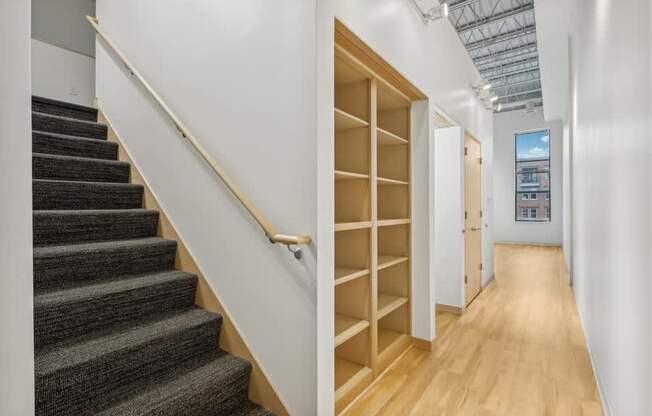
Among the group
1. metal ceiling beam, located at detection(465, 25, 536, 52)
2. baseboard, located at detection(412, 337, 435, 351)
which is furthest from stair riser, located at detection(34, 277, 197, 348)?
metal ceiling beam, located at detection(465, 25, 536, 52)

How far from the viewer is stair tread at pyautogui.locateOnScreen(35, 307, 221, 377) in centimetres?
145

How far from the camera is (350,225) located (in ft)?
6.79

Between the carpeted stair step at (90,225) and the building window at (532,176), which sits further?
the building window at (532,176)

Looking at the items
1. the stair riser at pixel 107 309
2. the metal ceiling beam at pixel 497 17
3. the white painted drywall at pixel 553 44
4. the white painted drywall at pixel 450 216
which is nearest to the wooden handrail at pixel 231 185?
the stair riser at pixel 107 309

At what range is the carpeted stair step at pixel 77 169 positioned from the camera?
2332 millimetres

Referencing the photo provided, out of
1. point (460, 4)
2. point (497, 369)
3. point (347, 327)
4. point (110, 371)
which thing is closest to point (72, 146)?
point (110, 371)

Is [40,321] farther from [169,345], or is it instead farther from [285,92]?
[285,92]

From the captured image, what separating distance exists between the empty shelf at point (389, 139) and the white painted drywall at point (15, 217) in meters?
2.21

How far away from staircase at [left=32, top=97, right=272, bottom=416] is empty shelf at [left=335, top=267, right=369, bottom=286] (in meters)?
0.73

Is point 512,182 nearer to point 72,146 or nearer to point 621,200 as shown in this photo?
point 621,200

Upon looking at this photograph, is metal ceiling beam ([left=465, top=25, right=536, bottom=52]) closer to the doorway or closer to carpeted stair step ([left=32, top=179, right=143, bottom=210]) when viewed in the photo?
the doorway

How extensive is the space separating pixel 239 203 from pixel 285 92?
680 millimetres

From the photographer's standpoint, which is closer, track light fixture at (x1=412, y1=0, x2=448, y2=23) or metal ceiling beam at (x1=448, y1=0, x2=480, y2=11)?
track light fixture at (x1=412, y1=0, x2=448, y2=23)

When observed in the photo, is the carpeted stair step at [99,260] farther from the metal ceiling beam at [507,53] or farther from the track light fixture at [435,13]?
the metal ceiling beam at [507,53]
